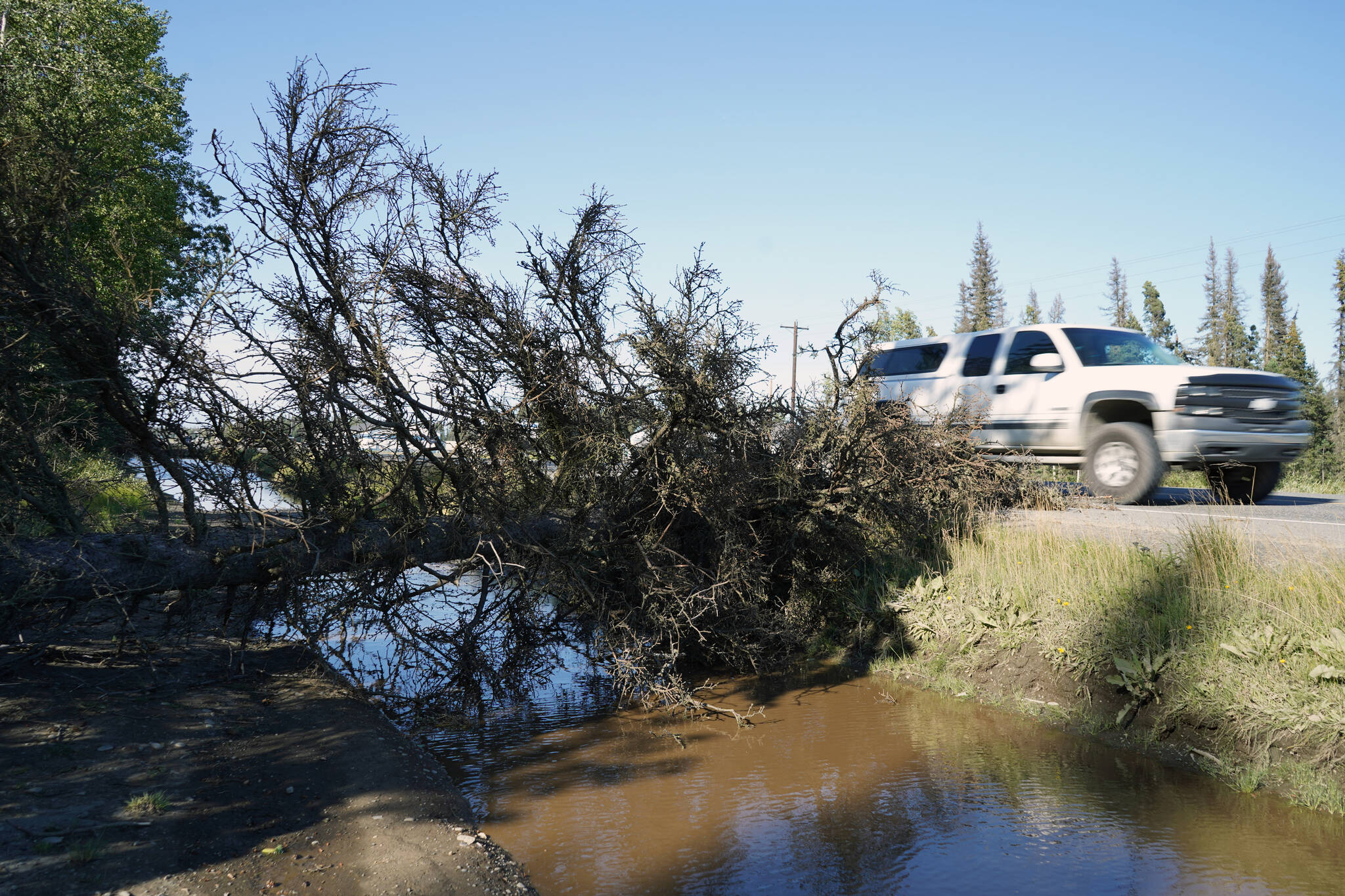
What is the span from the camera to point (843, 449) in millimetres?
8922

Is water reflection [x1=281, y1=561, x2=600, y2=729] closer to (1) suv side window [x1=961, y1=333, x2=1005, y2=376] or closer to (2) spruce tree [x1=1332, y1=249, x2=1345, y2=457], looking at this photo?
(1) suv side window [x1=961, y1=333, x2=1005, y2=376]

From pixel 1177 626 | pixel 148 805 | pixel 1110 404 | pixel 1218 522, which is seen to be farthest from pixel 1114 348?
pixel 148 805

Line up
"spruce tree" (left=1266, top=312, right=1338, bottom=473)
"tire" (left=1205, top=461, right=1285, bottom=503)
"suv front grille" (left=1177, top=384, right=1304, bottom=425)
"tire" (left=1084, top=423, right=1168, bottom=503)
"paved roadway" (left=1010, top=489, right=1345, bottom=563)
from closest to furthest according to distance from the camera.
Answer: "paved roadway" (left=1010, top=489, right=1345, bottom=563) → "suv front grille" (left=1177, top=384, right=1304, bottom=425) → "tire" (left=1084, top=423, right=1168, bottom=503) → "tire" (left=1205, top=461, right=1285, bottom=503) → "spruce tree" (left=1266, top=312, right=1338, bottom=473)

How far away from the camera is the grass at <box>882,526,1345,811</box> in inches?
214

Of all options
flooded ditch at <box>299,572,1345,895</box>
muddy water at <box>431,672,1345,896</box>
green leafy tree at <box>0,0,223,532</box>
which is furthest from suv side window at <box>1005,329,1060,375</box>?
green leafy tree at <box>0,0,223,532</box>

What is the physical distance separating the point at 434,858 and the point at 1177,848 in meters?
4.25

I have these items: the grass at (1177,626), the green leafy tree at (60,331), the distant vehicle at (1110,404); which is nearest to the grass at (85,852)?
the green leafy tree at (60,331)

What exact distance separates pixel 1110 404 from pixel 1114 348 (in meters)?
0.87

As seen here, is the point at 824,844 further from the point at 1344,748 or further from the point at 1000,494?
the point at 1000,494

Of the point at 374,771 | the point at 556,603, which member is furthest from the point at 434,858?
the point at 556,603

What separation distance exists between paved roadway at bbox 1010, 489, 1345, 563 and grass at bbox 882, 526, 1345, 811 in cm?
27

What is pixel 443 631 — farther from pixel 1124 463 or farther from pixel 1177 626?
pixel 1124 463

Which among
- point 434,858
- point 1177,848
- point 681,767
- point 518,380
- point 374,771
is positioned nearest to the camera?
point 434,858

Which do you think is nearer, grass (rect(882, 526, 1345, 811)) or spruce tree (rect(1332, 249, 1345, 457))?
grass (rect(882, 526, 1345, 811))
